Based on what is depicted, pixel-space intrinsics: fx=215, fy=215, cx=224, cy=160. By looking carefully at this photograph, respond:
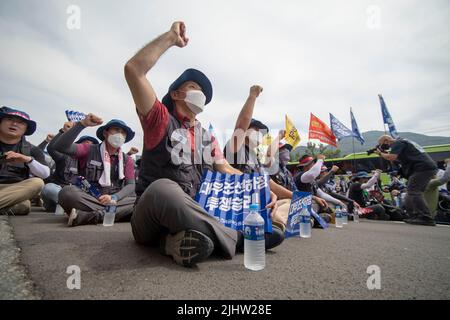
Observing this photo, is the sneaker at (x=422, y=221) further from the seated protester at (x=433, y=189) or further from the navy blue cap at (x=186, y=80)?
the navy blue cap at (x=186, y=80)

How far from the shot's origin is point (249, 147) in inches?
132

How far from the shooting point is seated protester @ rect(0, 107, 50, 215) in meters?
3.22

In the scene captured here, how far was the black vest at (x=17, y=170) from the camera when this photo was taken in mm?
3381

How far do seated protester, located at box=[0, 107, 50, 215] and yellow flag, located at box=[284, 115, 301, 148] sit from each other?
831 centimetres

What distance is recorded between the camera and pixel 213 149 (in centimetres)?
226

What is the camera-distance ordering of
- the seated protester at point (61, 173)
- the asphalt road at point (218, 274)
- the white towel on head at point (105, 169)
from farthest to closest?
the seated protester at point (61, 173) → the white towel on head at point (105, 169) → the asphalt road at point (218, 274)

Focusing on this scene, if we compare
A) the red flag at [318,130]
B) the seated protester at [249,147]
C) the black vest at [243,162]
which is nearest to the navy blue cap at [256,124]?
the seated protester at [249,147]

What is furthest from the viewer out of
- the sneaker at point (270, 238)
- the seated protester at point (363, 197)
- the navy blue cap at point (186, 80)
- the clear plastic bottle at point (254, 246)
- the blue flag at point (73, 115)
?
the seated protester at point (363, 197)

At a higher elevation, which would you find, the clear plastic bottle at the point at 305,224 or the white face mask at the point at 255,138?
the white face mask at the point at 255,138

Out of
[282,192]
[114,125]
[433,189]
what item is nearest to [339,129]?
[433,189]

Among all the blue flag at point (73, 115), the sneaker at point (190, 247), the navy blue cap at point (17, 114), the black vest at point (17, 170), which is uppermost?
the blue flag at point (73, 115)

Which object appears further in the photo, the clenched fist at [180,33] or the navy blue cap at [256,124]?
the navy blue cap at [256,124]

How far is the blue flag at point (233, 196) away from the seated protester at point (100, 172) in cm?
174
